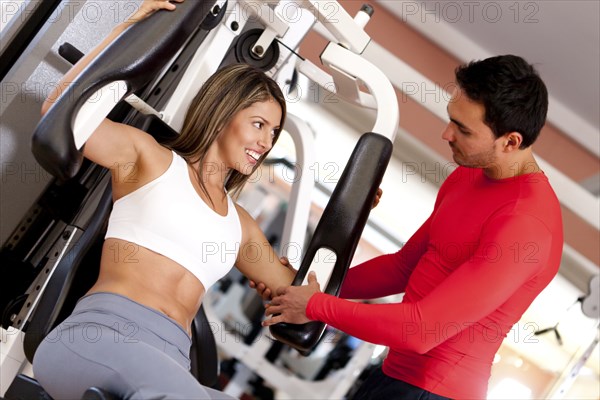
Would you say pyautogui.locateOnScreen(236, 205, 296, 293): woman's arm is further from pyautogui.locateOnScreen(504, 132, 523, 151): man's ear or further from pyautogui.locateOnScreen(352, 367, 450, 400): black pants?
pyautogui.locateOnScreen(504, 132, 523, 151): man's ear

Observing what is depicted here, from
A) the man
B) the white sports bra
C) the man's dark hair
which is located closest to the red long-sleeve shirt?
the man

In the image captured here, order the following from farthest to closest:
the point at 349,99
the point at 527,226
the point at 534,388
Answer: the point at 534,388 → the point at 349,99 → the point at 527,226

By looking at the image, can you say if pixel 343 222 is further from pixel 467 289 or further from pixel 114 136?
pixel 114 136

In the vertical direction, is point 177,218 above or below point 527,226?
below

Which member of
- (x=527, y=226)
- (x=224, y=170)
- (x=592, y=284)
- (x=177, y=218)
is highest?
(x=592, y=284)

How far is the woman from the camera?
1313 millimetres

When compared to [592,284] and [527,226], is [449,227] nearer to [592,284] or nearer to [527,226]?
[527,226]

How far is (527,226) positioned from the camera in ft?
5.00

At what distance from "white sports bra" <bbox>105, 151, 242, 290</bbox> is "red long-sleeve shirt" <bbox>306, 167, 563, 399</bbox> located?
0.25 m

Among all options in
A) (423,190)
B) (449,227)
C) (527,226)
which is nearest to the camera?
(527,226)

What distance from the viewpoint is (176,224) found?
156 cm

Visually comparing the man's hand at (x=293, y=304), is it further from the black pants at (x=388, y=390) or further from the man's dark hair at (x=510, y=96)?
the man's dark hair at (x=510, y=96)

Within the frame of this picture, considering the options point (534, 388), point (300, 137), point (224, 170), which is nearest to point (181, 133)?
point (224, 170)

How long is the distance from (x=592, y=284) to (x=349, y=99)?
2223 millimetres
